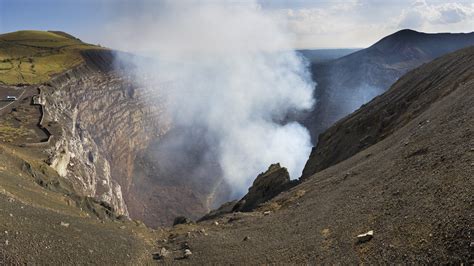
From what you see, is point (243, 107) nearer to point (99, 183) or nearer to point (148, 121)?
point (148, 121)

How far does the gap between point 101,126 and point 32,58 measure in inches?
1326

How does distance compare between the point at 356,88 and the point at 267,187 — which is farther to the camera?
the point at 356,88

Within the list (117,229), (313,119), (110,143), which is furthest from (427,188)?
(313,119)

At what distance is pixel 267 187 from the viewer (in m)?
53.5

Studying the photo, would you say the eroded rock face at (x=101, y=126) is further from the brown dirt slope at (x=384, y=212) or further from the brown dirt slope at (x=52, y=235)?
the brown dirt slope at (x=384, y=212)

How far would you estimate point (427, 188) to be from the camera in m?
21.9

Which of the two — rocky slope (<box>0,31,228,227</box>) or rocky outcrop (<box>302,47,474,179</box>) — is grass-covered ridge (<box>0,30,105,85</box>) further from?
rocky outcrop (<box>302,47,474,179</box>)

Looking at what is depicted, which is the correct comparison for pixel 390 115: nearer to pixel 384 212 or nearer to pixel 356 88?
pixel 384 212

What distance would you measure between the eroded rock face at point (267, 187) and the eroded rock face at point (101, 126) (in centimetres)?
2761

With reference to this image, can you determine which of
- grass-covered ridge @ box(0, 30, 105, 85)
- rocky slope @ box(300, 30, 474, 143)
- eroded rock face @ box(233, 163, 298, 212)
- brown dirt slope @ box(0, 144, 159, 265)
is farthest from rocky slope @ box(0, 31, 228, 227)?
rocky slope @ box(300, 30, 474, 143)

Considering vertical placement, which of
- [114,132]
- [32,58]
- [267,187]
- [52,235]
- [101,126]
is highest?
[32,58]

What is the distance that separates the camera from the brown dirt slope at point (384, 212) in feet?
56.3

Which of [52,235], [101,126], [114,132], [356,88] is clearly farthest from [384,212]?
[356,88]

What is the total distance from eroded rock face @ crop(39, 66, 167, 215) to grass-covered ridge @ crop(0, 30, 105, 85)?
667cm
